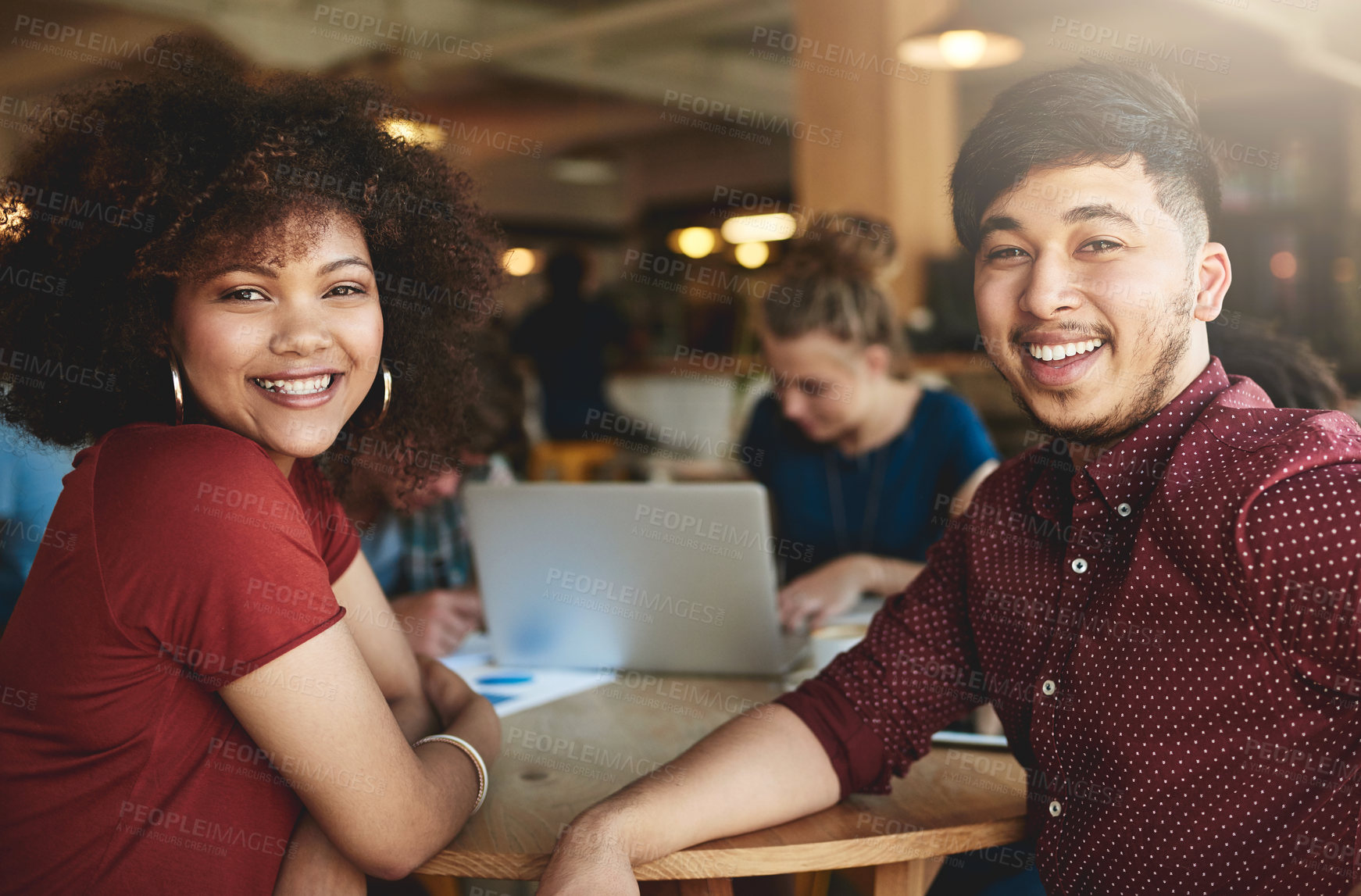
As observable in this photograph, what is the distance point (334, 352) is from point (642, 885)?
2.36 feet

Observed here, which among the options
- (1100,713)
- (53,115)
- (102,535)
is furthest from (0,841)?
(1100,713)

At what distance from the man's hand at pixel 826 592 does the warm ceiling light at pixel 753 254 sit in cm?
914

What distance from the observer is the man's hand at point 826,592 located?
187 centimetres

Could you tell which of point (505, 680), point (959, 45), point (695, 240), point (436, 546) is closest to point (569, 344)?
point (959, 45)

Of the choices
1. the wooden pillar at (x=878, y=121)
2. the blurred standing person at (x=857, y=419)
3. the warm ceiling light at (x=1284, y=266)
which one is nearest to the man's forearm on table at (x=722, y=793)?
the blurred standing person at (x=857, y=419)

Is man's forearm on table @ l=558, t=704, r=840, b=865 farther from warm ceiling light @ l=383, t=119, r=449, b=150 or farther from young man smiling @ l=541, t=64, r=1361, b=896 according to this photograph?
warm ceiling light @ l=383, t=119, r=449, b=150

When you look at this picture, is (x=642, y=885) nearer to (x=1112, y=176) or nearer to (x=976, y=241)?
(x=976, y=241)

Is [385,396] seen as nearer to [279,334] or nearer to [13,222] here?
[279,334]

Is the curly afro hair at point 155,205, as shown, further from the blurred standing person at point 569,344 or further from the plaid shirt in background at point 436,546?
the blurred standing person at point 569,344

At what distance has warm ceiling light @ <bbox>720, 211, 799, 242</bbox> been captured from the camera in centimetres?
1045

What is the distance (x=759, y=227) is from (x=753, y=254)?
0.48 metres

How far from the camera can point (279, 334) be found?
1.09 metres

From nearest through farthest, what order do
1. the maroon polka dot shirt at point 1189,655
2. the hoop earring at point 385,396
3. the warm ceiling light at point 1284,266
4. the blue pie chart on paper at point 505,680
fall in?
1. the maroon polka dot shirt at point 1189,655
2. the hoop earring at point 385,396
3. the blue pie chart on paper at point 505,680
4. the warm ceiling light at point 1284,266

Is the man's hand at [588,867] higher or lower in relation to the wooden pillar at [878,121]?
lower
